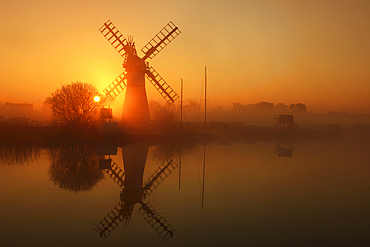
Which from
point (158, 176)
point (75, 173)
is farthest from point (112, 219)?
point (75, 173)

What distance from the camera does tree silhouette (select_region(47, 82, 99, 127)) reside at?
108 feet

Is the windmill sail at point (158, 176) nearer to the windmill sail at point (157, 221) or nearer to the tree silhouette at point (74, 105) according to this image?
the windmill sail at point (157, 221)

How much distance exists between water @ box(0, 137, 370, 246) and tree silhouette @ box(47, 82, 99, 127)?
19102 mm

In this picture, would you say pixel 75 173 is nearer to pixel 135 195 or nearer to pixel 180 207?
pixel 135 195

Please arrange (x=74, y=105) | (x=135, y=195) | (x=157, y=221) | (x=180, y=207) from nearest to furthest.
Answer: (x=157, y=221)
(x=180, y=207)
(x=135, y=195)
(x=74, y=105)

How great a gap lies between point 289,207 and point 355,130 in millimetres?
68421

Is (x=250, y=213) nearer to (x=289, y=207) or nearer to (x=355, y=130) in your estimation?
(x=289, y=207)

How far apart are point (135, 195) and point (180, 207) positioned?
202 cm

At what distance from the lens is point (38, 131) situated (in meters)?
28.2

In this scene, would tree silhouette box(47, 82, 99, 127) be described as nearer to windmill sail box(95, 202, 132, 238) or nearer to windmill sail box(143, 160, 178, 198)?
windmill sail box(143, 160, 178, 198)

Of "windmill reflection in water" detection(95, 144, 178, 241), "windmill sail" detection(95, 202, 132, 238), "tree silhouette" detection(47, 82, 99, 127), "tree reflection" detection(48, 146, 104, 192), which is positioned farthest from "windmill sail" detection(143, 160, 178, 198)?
"tree silhouette" detection(47, 82, 99, 127)

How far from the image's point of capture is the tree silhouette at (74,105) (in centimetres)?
3303

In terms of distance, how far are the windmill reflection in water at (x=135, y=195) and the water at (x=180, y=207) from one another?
0.03m

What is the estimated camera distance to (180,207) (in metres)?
8.45
